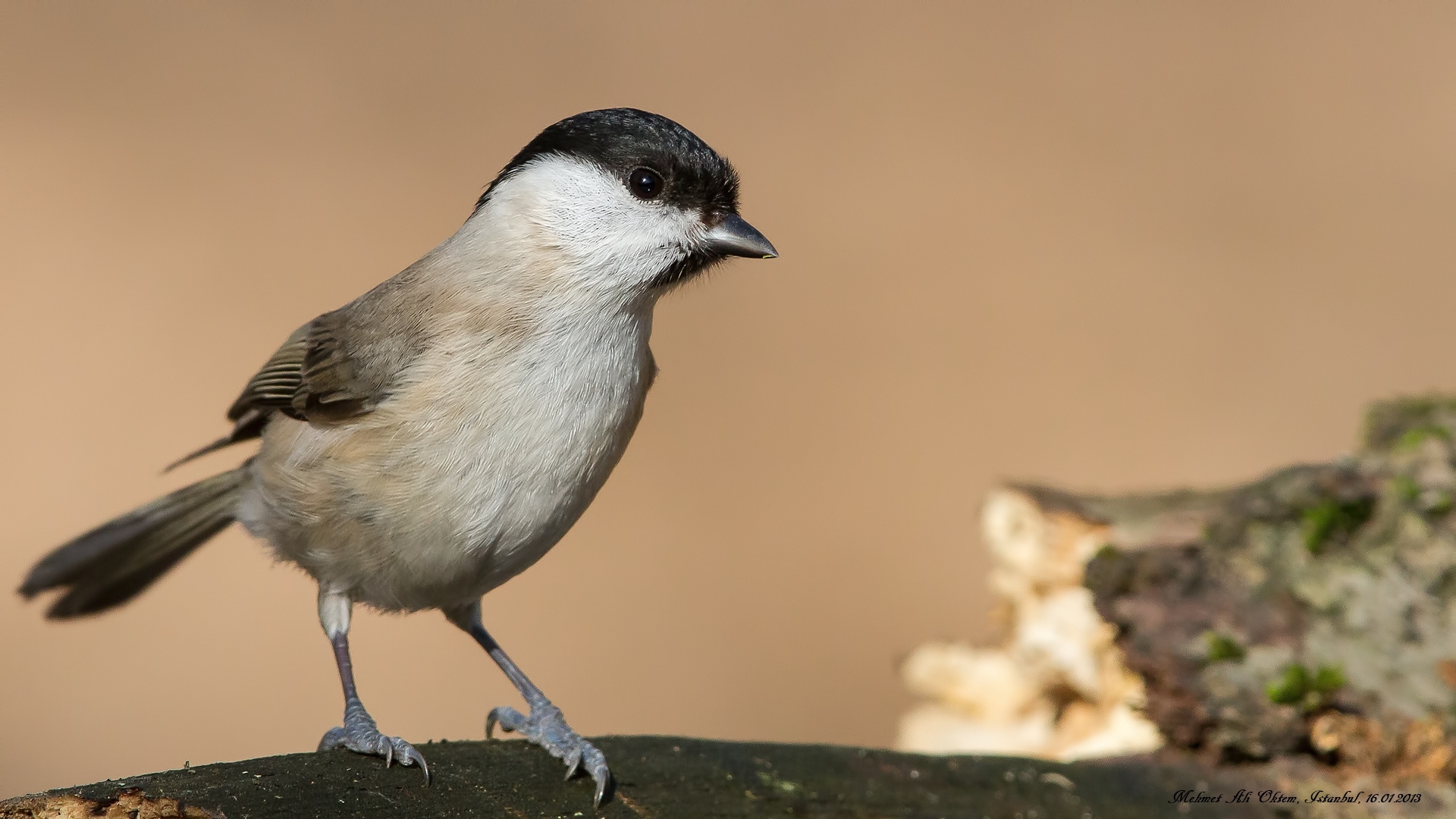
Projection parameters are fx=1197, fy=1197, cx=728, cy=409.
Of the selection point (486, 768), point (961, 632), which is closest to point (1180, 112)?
point (961, 632)

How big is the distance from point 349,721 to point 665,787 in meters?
0.68

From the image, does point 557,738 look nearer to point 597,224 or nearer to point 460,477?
point 460,477

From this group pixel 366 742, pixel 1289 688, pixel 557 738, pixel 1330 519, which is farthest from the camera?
pixel 1330 519

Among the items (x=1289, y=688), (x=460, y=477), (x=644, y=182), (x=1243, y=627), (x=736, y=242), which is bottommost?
(x=1289, y=688)

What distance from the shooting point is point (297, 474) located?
2.38m

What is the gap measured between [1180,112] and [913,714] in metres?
4.54

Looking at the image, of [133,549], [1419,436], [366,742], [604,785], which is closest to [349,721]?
[366,742]

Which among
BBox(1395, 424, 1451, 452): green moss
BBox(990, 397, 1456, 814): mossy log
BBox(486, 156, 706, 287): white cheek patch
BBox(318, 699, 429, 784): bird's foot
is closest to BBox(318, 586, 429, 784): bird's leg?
BBox(318, 699, 429, 784): bird's foot

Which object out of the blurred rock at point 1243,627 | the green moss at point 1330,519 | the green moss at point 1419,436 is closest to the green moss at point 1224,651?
the blurred rock at point 1243,627

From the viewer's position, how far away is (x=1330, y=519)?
2734 millimetres

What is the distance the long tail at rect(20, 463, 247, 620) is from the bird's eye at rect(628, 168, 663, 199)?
1.23m

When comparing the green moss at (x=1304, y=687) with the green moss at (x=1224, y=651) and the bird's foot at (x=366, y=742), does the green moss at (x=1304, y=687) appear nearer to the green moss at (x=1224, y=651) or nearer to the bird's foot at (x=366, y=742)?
the green moss at (x=1224, y=651)

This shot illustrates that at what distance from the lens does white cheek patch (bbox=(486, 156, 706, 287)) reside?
2277mm

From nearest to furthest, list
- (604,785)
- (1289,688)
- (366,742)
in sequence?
1. (604,785)
2. (366,742)
3. (1289,688)
